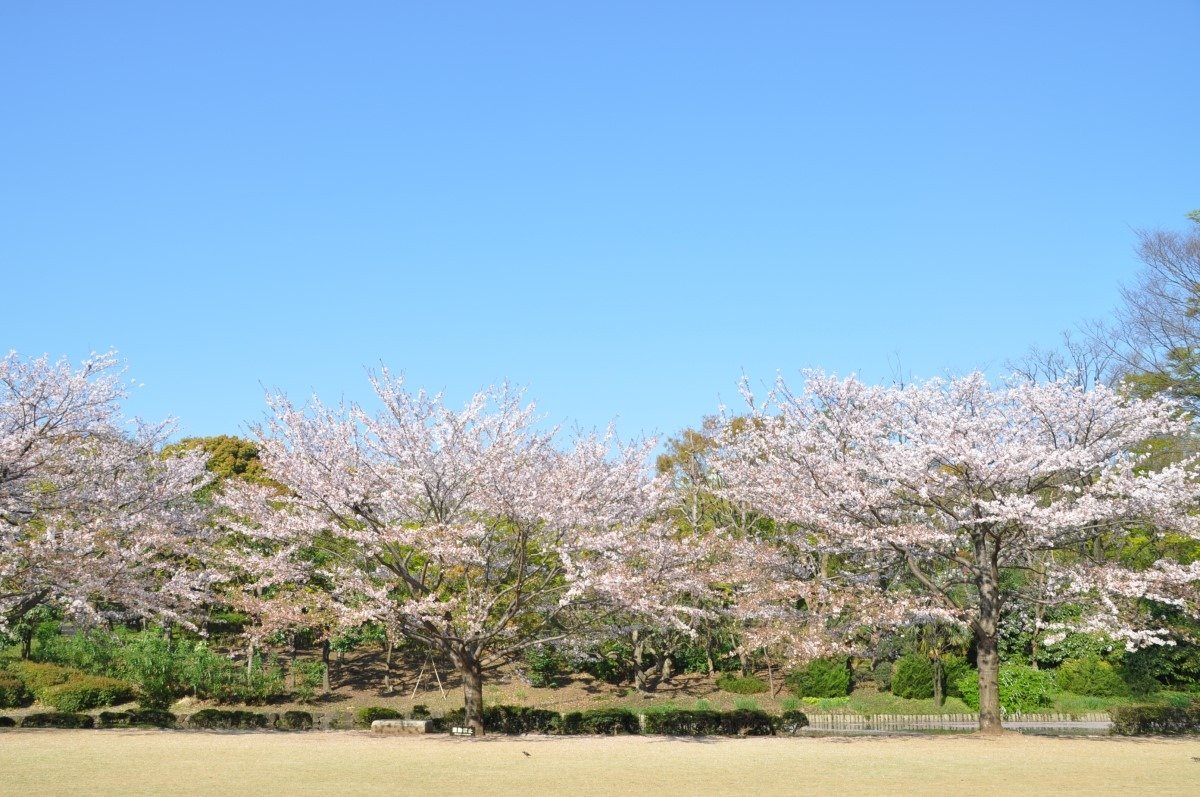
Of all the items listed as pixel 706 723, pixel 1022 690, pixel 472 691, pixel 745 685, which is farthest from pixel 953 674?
pixel 472 691

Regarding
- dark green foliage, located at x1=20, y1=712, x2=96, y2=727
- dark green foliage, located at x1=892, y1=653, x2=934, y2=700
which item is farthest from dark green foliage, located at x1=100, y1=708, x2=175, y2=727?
dark green foliage, located at x1=892, y1=653, x2=934, y2=700

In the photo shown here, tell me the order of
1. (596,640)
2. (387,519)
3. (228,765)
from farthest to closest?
(596,640), (387,519), (228,765)

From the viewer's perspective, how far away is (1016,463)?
19.6m

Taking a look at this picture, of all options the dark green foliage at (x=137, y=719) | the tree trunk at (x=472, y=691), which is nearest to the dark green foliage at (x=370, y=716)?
the tree trunk at (x=472, y=691)

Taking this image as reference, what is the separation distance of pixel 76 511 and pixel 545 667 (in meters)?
16.7

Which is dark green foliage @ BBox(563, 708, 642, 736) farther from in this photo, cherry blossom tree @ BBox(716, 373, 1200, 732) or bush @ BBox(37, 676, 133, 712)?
bush @ BBox(37, 676, 133, 712)

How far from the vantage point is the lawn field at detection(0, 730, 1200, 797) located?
12734 mm

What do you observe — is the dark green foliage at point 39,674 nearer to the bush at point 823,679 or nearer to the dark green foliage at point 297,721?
the dark green foliage at point 297,721

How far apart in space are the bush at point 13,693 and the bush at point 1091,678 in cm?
2827

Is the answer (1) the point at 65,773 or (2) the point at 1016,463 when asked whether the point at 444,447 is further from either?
(2) the point at 1016,463

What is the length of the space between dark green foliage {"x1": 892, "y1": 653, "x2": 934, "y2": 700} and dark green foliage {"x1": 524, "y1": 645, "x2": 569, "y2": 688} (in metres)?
10.3

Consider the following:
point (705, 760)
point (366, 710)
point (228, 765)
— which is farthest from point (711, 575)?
point (228, 765)

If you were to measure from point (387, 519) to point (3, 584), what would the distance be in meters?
7.76

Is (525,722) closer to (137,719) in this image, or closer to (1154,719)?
(137,719)
